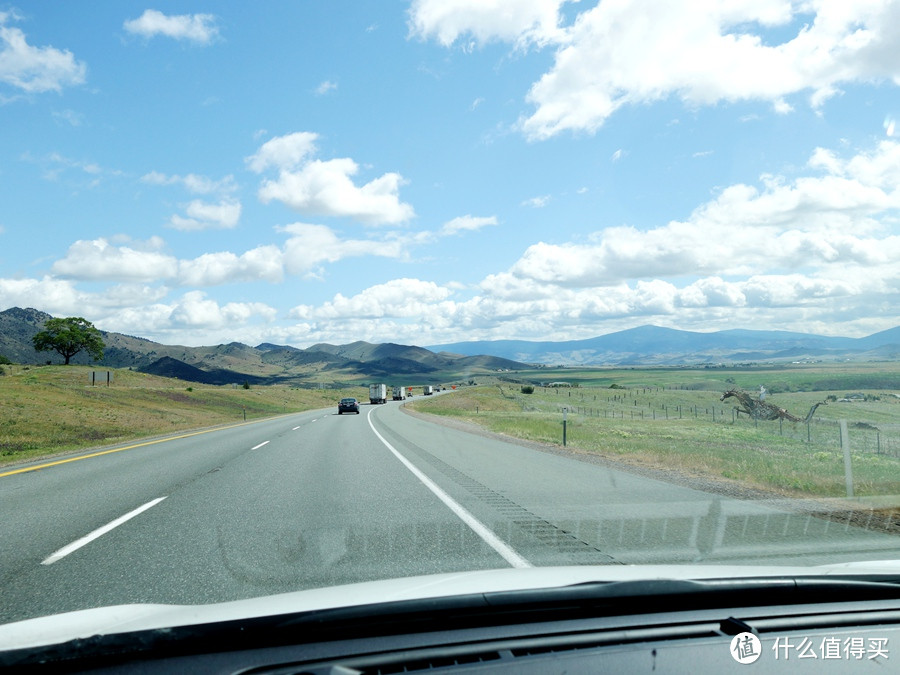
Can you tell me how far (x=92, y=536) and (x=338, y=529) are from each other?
277cm

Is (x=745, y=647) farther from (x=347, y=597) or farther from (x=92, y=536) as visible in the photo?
(x=92, y=536)

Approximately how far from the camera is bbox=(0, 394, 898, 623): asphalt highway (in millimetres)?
5832

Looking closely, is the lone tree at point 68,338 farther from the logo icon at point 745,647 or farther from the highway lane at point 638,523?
the logo icon at point 745,647

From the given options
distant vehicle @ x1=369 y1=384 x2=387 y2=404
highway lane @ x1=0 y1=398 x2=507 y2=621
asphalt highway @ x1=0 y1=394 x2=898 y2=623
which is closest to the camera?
highway lane @ x1=0 y1=398 x2=507 y2=621

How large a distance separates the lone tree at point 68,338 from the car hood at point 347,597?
374ft

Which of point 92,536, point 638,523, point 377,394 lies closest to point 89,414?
point 92,536

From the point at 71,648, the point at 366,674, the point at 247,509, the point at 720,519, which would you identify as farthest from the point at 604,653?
the point at 247,509

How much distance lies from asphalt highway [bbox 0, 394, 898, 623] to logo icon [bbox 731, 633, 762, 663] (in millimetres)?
3504

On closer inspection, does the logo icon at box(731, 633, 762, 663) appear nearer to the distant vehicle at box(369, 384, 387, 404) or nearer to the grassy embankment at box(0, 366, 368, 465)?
the grassy embankment at box(0, 366, 368, 465)

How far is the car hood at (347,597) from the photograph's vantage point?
2.87 m

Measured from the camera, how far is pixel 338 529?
7844mm

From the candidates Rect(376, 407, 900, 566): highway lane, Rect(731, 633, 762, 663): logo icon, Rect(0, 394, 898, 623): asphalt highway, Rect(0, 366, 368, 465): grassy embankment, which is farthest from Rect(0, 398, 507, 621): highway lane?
Rect(0, 366, 368, 465): grassy embankment

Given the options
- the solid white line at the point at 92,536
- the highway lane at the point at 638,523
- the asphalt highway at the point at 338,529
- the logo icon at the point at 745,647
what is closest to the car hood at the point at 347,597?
the logo icon at the point at 745,647

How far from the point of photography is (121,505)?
9727 millimetres
